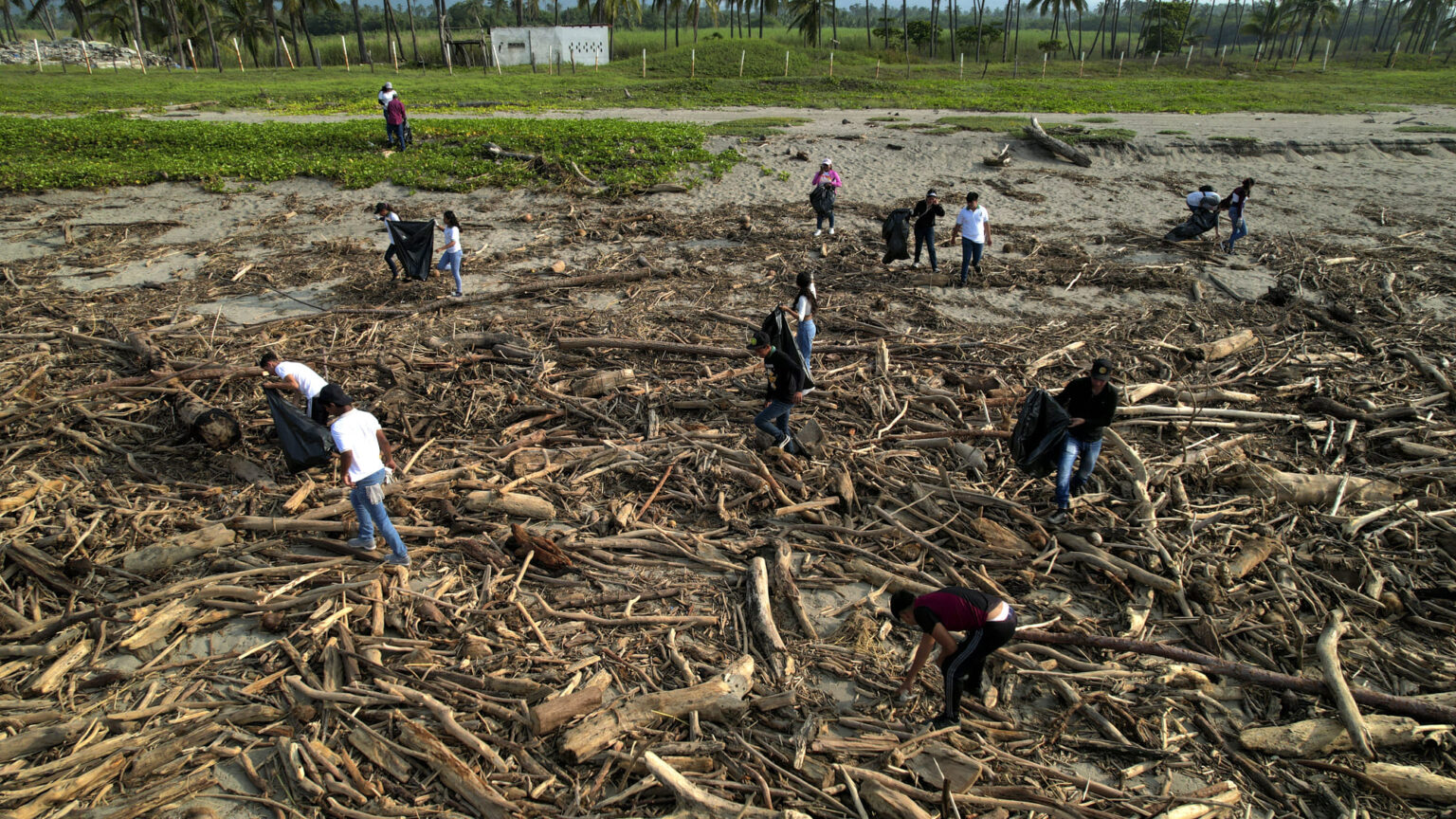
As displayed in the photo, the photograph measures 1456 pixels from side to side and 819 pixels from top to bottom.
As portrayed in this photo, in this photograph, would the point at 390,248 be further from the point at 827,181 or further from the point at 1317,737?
the point at 1317,737

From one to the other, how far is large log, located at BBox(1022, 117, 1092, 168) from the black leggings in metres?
18.7

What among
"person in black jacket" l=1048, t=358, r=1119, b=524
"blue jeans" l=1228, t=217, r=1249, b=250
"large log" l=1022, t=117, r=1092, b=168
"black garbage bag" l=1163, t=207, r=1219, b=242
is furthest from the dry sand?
"person in black jacket" l=1048, t=358, r=1119, b=524

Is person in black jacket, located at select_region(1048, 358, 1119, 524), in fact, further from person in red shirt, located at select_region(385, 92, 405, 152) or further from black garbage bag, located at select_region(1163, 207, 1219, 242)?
person in red shirt, located at select_region(385, 92, 405, 152)

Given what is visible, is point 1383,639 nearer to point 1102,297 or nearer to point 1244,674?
point 1244,674

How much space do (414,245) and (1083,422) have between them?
32.7 feet

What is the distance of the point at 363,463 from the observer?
561 centimetres

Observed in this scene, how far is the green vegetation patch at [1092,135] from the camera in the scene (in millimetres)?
20484

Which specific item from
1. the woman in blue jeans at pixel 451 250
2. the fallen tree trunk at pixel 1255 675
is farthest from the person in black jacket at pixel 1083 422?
the woman in blue jeans at pixel 451 250

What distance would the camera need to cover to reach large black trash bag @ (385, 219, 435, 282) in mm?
11289

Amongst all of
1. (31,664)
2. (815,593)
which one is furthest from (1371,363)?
(31,664)

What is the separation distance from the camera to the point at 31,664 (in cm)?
498

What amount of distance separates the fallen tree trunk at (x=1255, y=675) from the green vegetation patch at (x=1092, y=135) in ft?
62.6

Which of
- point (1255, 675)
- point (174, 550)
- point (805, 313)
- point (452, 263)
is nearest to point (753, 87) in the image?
point (452, 263)

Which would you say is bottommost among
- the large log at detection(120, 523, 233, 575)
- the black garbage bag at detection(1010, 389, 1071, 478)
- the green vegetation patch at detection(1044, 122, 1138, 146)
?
the large log at detection(120, 523, 233, 575)
